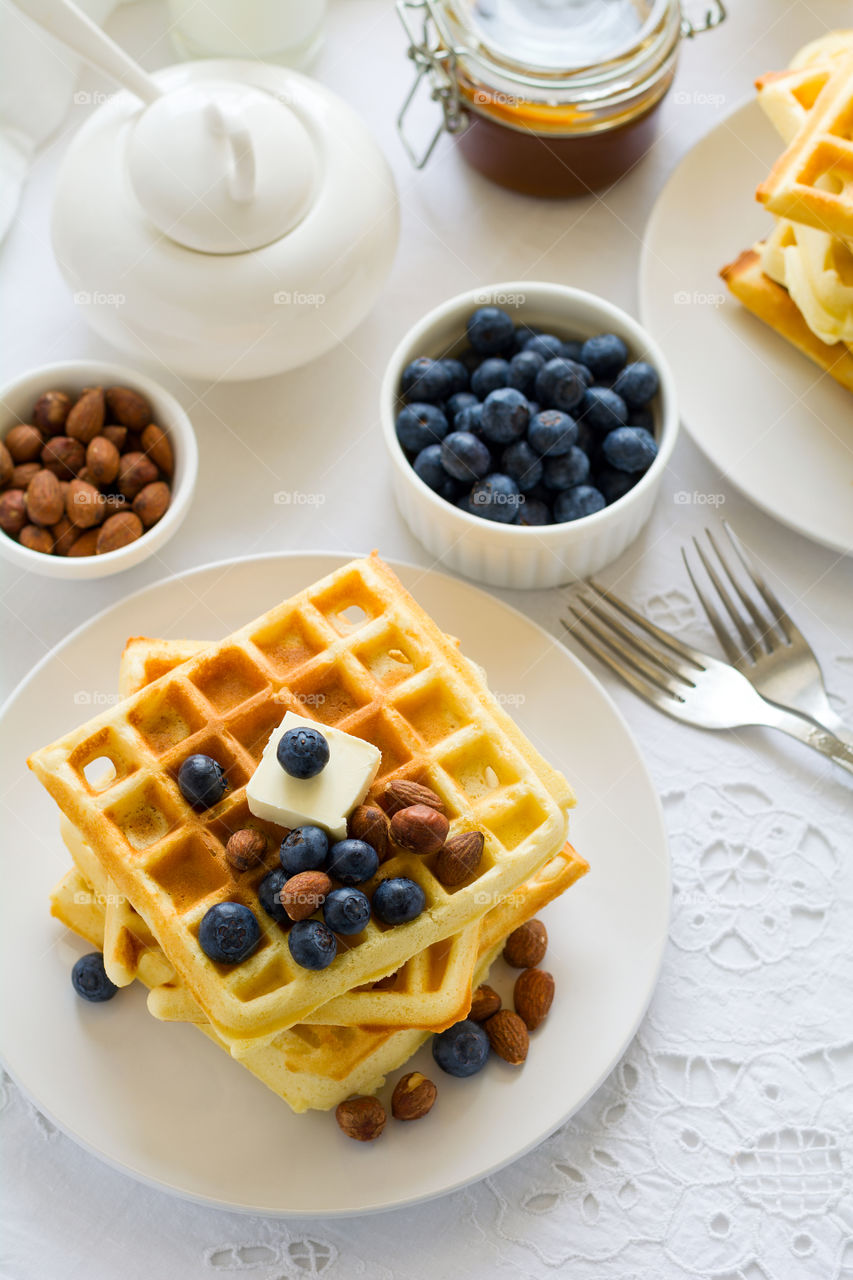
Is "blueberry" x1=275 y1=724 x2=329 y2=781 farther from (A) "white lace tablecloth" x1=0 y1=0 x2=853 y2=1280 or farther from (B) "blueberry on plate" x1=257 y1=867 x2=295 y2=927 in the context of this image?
(A) "white lace tablecloth" x1=0 y1=0 x2=853 y2=1280

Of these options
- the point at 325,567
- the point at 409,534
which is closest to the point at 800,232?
the point at 409,534

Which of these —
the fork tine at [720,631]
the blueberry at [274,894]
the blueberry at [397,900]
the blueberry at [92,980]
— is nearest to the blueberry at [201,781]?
the blueberry at [274,894]

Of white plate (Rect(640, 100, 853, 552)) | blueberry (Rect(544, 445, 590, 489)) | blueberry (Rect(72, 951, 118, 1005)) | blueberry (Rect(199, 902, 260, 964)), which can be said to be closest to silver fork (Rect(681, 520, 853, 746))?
white plate (Rect(640, 100, 853, 552))

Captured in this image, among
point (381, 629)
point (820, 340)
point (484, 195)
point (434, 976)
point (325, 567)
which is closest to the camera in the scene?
point (434, 976)

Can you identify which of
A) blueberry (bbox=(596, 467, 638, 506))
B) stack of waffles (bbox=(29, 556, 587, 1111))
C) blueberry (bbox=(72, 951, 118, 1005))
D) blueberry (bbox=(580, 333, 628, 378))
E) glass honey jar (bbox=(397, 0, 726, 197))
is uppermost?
glass honey jar (bbox=(397, 0, 726, 197))

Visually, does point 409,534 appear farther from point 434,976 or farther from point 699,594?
point 434,976

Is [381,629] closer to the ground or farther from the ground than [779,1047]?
farther from the ground

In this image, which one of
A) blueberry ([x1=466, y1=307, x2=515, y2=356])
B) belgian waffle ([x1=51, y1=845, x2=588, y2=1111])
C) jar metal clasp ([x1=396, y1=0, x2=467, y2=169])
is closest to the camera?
belgian waffle ([x1=51, y1=845, x2=588, y2=1111])
